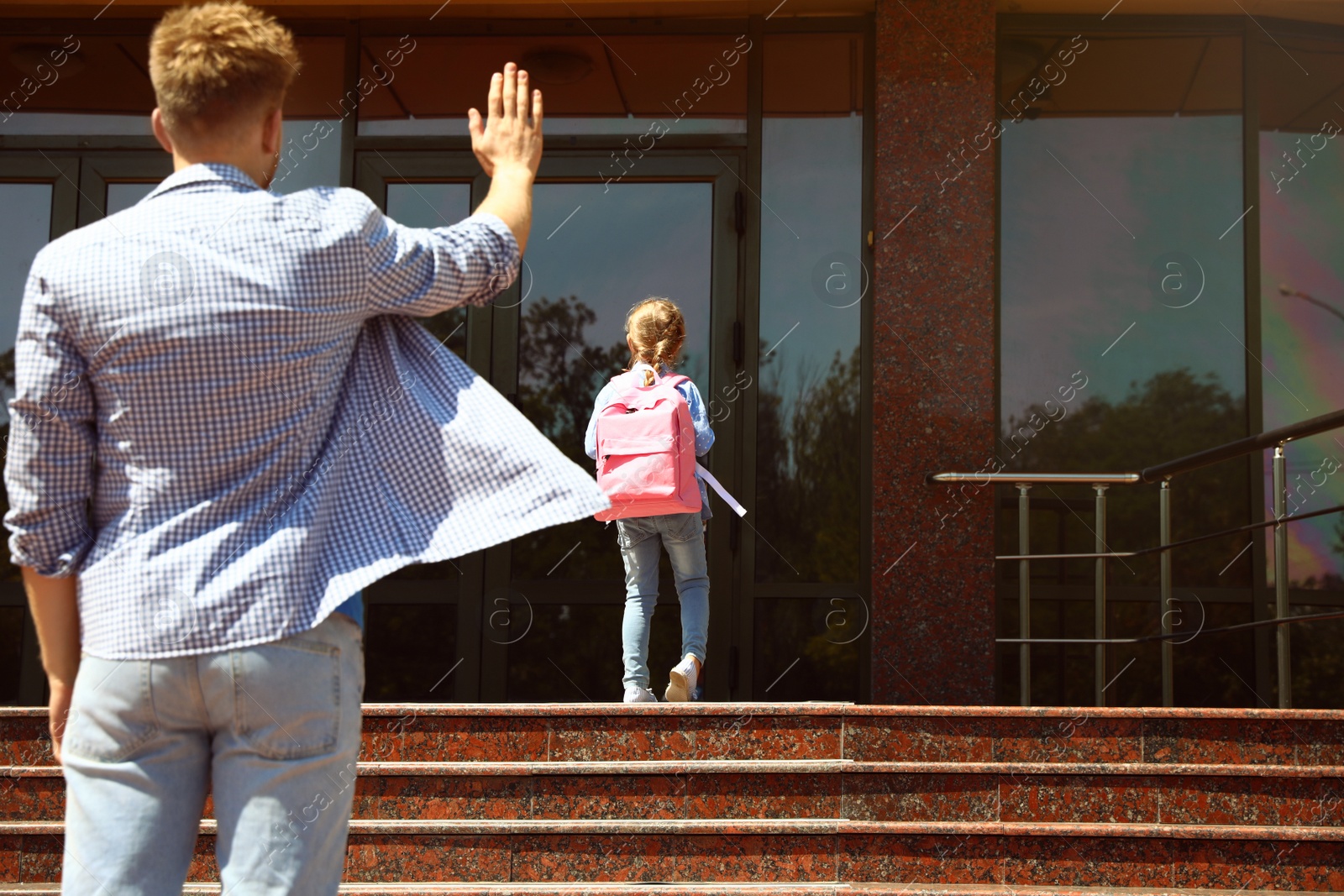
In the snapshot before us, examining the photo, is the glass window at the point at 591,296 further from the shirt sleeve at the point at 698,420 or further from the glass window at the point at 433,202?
the shirt sleeve at the point at 698,420

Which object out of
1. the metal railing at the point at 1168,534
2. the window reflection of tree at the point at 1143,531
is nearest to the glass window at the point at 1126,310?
the window reflection of tree at the point at 1143,531

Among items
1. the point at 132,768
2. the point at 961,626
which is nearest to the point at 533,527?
the point at 132,768

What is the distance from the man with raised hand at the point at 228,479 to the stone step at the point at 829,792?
2403 millimetres

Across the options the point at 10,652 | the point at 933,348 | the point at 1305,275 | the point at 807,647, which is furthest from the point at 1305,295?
the point at 10,652

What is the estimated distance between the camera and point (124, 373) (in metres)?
1.63

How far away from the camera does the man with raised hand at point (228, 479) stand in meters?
1.58

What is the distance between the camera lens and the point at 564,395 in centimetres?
700

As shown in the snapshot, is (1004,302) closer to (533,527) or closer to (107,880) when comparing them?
(533,527)

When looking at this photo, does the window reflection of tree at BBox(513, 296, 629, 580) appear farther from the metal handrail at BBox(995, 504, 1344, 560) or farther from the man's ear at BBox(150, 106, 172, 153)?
the man's ear at BBox(150, 106, 172, 153)

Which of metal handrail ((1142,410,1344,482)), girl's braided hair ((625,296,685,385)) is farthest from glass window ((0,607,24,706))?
metal handrail ((1142,410,1344,482))

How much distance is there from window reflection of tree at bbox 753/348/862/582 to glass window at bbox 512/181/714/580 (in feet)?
1.40

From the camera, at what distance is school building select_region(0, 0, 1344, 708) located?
6.74 m

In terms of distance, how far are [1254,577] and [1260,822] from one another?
3228 mm

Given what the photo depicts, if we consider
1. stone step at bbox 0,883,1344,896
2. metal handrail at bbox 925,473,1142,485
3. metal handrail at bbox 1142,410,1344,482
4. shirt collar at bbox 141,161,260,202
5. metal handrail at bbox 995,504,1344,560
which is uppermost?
shirt collar at bbox 141,161,260,202
